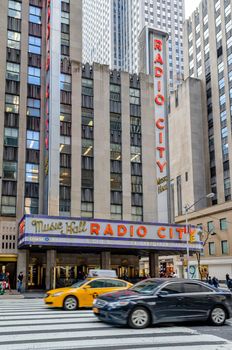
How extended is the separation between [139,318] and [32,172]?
32.6 meters

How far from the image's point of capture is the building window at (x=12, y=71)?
144ft

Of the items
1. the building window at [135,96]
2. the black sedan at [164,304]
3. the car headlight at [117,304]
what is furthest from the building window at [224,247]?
the car headlight at [117,304]

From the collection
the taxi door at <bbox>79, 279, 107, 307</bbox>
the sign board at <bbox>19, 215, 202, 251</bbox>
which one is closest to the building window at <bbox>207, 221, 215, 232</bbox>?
the sign board at <bbox>19, 215, 202, 251</bbox>

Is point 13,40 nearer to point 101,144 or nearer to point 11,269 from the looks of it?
point 101,144

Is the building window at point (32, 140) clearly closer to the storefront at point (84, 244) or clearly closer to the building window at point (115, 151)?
the building window at point (115, 151)

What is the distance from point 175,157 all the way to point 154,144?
3898 cm

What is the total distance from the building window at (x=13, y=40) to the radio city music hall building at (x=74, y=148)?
11 centimetres

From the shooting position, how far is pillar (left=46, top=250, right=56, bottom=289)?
120 feet

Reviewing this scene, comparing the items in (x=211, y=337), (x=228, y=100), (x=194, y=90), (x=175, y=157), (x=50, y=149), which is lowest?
(x=211, y=337)

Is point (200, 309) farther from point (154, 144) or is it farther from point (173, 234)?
point (154, 144)

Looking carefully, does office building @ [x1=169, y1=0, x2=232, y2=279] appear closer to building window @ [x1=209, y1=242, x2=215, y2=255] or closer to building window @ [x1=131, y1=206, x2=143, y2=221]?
building window @ [x1=209, y1=242, x2=215, y2=255]

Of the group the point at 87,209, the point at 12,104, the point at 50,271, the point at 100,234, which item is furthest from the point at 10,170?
the point at 100,234

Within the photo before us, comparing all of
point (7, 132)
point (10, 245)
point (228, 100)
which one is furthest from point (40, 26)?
point (228, 100)

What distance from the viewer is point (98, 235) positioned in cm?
3650
